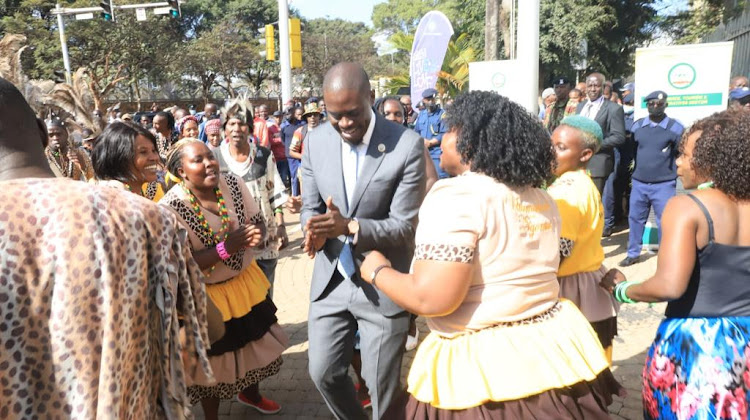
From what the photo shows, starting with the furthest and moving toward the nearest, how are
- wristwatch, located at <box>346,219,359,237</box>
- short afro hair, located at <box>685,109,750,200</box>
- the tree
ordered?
the tree → wristwatch, located at <box>346,219,359,237</box> → short afro hair, located at <box>685,109,750,200</box>

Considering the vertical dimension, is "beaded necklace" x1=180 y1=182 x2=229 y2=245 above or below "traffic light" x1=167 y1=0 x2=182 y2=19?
below

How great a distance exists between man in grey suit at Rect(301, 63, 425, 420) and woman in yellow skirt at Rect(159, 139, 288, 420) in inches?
22.6

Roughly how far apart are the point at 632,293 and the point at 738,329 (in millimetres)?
418

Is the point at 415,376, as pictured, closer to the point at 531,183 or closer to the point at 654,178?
the point at 531,183

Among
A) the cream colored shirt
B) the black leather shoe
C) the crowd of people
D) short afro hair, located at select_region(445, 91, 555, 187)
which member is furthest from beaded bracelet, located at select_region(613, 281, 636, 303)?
the black leather shoe

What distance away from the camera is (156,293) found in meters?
1.66

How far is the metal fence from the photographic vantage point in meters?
9.85

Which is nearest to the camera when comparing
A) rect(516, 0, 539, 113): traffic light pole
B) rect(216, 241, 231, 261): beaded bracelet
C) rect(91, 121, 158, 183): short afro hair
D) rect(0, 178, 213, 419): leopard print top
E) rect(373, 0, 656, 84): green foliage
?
rect(0, 178, 213, 419): leopard print top

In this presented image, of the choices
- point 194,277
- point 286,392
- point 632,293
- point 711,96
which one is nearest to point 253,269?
point 286,392

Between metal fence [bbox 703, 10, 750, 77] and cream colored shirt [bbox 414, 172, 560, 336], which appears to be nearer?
cream colored shirt [bbox 414, 172, 560, 336]

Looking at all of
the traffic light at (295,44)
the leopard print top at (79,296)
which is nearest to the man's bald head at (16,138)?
the leopard print top at (79,296)

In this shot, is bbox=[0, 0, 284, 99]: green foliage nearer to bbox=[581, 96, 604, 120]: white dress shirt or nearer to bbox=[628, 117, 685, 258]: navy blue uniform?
bbox=[581, 96, 604, 120]: white dress shirt

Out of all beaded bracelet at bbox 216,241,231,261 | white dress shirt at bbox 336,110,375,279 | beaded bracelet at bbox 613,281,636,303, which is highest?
white dress shirt at bbox 336,110,375,279

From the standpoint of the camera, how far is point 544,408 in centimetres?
180
